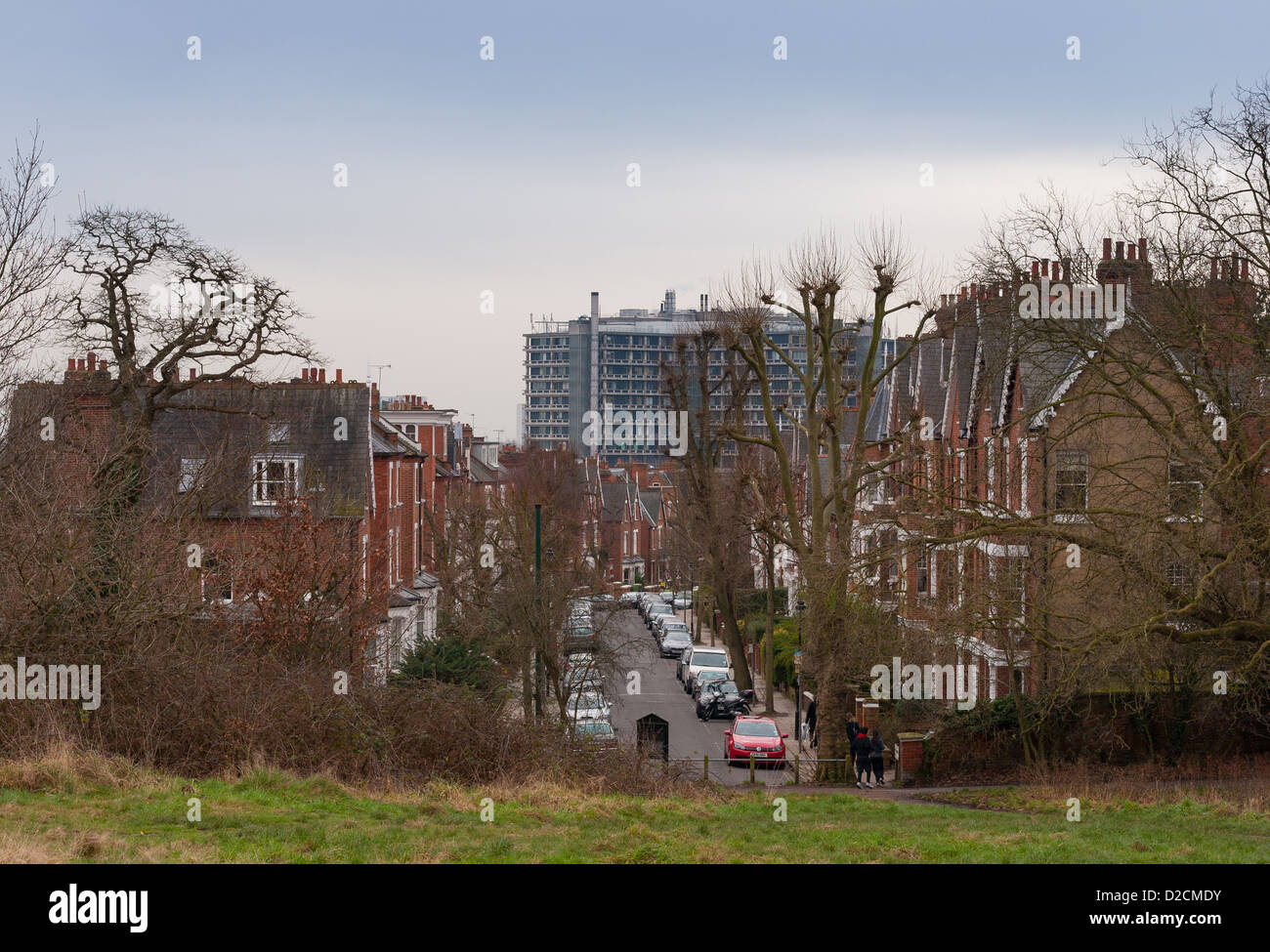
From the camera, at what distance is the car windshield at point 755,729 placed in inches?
1220

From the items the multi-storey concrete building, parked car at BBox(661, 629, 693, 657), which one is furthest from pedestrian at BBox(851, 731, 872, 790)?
the multi-storey concrete building

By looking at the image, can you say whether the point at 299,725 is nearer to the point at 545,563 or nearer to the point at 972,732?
the point at 972,732

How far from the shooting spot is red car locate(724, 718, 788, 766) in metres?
29.9

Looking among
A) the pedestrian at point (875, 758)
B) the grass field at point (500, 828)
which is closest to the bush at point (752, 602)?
the pedestrian at point (875, 758)

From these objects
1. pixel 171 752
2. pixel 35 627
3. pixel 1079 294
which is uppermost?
pixel 1079 294

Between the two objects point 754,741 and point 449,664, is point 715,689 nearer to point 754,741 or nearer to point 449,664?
point 754,741

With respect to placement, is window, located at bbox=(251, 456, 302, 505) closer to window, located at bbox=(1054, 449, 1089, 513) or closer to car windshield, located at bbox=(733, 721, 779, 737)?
car windshield, located at bbox=(733, 721, 779, 737)

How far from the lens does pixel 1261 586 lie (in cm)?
2069

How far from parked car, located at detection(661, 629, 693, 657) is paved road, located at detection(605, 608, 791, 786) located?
557 millimetres

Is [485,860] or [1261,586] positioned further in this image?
[1261,586]

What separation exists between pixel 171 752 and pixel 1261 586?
17.3 meters

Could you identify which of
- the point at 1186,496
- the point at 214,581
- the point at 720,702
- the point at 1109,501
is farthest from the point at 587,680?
the point at 1186,496

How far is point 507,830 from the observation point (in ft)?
40.1
